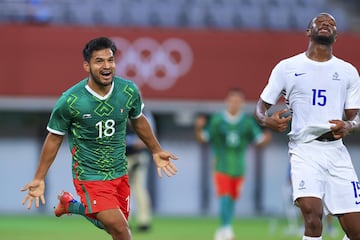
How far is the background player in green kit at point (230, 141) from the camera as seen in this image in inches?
658

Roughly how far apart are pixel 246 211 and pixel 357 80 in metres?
15.7

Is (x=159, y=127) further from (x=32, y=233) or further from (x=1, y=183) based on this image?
(x=32, y=233)

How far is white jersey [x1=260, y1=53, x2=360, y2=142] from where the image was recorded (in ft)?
32.5

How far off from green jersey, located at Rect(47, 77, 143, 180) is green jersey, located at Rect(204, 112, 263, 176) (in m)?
6.51

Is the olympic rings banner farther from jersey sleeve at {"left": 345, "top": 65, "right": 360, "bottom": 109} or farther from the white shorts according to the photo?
the white shorts

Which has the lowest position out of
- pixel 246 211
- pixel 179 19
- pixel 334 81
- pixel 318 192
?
pixel 246 211

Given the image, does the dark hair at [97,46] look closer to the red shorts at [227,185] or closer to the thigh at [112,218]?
the thigh at [112,218]

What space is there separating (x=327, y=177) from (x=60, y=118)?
2.60 meters

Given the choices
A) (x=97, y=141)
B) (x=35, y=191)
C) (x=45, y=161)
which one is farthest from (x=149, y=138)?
(x=35, y=191)

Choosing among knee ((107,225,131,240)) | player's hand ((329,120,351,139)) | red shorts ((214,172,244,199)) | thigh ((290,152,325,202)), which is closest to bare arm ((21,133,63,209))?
knee ((107,225,131,240))

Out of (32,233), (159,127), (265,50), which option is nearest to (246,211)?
(159,127)

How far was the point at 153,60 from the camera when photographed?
2283 centimetres

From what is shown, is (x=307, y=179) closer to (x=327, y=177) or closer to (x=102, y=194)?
(x=327, y=177)

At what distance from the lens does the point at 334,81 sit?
32.6 feet
